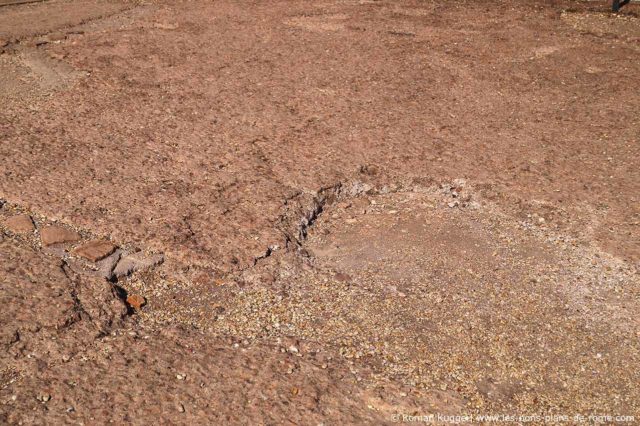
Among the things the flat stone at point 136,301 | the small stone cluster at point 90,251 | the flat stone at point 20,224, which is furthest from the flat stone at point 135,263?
the flat stone at point 20,224

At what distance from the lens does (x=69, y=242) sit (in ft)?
10.2

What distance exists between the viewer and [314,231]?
3.35 meters

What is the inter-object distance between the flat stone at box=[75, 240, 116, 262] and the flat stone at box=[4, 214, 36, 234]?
28cm

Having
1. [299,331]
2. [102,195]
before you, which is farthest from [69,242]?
[299,331]

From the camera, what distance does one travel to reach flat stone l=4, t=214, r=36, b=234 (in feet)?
10.4

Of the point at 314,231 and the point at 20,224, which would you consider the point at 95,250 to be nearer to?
the point at 20,224

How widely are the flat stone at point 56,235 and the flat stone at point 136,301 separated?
45 centimetres

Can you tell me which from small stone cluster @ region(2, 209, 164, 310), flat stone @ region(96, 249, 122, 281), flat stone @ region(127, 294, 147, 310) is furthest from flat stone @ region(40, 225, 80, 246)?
flat stone @ region(127, 294, 147, 310)

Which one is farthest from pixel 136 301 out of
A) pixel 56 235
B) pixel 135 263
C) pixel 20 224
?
pixel 20 224

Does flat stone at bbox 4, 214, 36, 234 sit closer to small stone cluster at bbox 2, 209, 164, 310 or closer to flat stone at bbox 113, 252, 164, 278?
small stone cluster at bbox 2, 209, 164, 310

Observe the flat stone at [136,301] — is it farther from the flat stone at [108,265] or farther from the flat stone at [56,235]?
the flat stone at [56,235]

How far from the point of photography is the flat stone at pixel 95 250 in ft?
9.91

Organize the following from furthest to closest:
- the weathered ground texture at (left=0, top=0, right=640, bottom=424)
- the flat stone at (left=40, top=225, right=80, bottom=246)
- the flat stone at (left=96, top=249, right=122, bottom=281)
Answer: the flat stone at (left=40, top=225, right=80, bottom=246) → the flat stone at (left=96, top=249, right=122, bottom=281) → the weathered ground texture at (left=0, top=0, right=640, bottom=424)

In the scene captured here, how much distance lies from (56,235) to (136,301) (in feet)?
1.86
